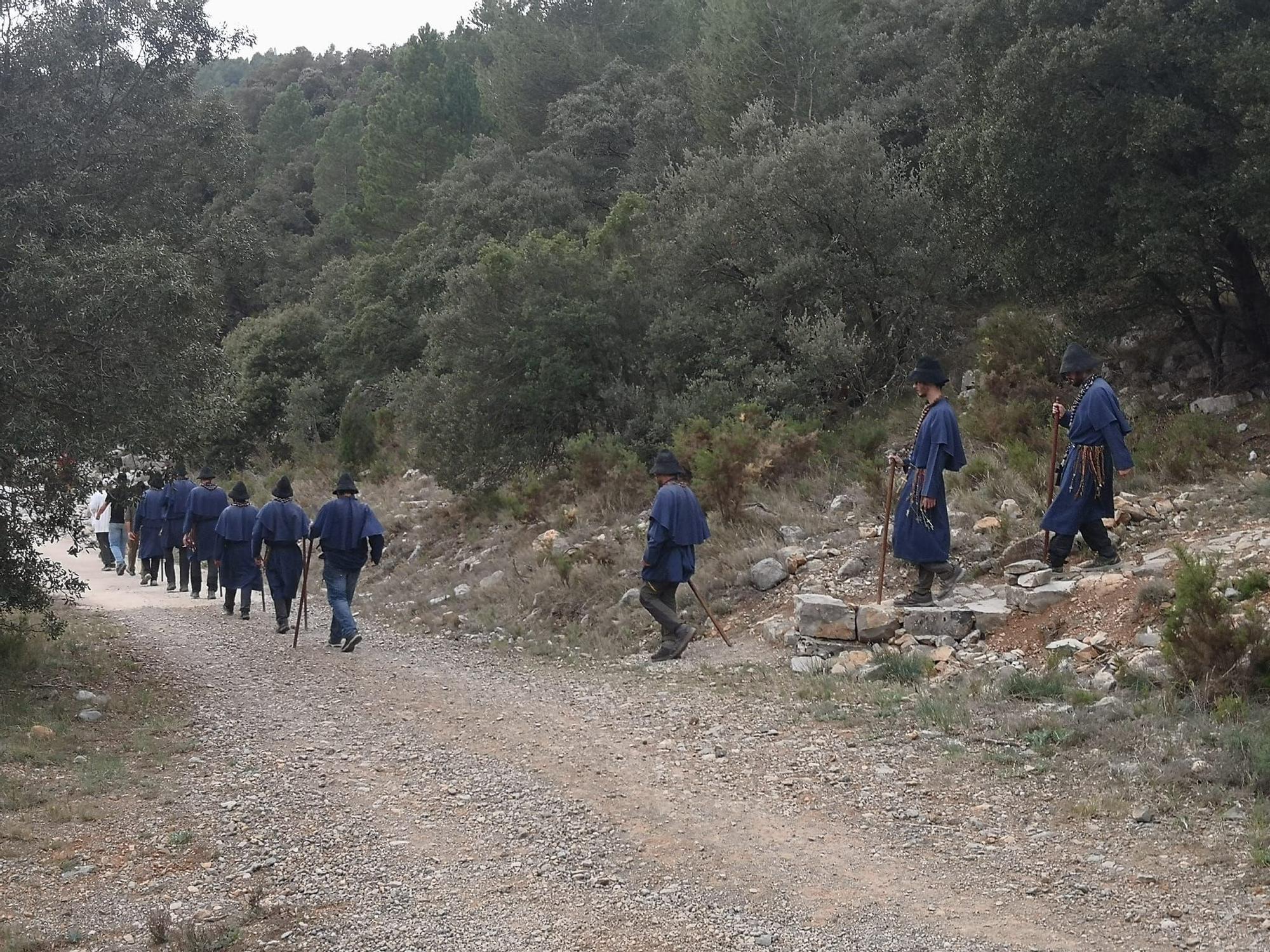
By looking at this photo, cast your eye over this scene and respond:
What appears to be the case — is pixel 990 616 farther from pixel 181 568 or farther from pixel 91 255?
pixel 181 568

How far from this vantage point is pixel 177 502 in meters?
19.3

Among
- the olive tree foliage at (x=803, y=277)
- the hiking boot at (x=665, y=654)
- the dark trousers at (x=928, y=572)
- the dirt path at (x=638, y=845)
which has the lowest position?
the dirt path at (x=638, y=845)

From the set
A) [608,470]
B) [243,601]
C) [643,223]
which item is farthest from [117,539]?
[643,223]

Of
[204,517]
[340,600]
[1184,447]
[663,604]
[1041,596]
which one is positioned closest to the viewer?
[1041,596]

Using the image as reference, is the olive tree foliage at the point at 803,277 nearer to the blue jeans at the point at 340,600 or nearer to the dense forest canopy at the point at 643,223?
the dense forest canopy at the point at 643,223

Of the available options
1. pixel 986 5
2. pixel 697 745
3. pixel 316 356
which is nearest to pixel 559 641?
pixel 697 745

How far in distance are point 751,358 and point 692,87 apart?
53.5 feet

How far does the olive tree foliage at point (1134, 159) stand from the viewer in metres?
13.4

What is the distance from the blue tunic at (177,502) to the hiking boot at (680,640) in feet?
36.7

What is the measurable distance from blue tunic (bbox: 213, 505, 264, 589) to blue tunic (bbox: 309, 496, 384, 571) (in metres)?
3.48

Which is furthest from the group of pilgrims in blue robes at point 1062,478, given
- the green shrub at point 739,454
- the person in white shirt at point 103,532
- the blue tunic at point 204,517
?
the person in white shirt at point 103,532

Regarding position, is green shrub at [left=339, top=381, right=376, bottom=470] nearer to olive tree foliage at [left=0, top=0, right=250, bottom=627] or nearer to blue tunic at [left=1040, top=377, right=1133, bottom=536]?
olive tree foliage at [left=0, top=0, right=250, bottom=627]

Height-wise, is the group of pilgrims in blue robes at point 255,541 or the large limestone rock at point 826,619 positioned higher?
the group of pilgrims in blue robes at point 255,541

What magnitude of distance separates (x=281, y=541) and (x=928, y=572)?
25.2 ft
